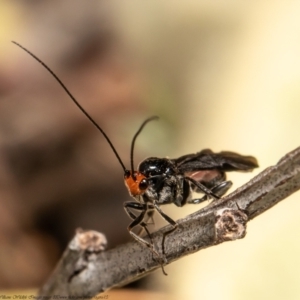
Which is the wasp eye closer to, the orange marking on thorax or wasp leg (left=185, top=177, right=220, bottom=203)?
the orange marking on thorax

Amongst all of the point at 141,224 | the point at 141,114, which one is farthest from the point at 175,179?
the point at 141,114

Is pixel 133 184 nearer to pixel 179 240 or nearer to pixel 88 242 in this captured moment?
pixel 88 242

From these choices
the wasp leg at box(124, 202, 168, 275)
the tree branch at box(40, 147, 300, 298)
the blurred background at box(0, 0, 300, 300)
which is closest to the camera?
the tree branch at box(40, 147, 300, 298)

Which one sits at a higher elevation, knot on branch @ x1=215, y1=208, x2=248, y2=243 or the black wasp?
knot on branch @ x1=215, y1=208, x2=248, y2=243

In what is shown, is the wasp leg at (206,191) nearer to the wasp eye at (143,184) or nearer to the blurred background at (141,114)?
the wasp eye at (143,184)

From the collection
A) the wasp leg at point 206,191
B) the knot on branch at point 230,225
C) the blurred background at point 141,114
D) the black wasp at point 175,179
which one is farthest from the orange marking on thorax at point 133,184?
the blurred background at point 141,114

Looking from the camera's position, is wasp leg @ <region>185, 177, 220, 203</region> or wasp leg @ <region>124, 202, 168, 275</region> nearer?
A: wasp leg @ <region>124, 202, 168, 275</region>

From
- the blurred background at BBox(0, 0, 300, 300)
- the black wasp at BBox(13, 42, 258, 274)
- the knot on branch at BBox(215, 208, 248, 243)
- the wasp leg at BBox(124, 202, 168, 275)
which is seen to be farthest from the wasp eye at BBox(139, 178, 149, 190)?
the blurred background at BBox(0, 0, 300, 300)

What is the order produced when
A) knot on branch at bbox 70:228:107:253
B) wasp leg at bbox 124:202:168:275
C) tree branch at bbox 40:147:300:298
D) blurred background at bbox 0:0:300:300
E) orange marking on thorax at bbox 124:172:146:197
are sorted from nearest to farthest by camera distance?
tree branch at bbox 40:147:300:298, wasp leg at bbox 124:202:168:275, knot on branch at bbox 70:228:107:253, orange marking on thorax at bbox 124:172:146:197, blurred background at bbox 0:0:300:300
